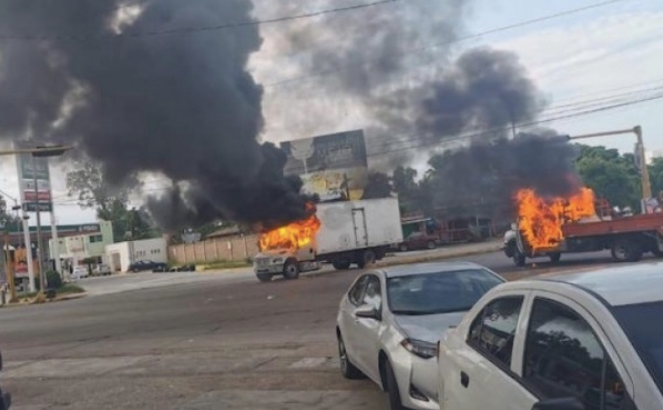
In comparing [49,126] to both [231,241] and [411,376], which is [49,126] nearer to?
[411,376]

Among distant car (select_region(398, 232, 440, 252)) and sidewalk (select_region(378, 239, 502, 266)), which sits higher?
distant car (select_region(398, 232, 440, 252))

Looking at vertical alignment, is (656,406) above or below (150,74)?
below

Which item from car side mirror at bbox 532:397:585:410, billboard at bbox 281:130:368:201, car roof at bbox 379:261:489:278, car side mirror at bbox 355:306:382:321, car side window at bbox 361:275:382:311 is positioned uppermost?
billboard at bbox 281:130:368:201

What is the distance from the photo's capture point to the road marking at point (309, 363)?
10.3 metres

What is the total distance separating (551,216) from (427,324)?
68.5ft

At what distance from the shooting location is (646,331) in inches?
116

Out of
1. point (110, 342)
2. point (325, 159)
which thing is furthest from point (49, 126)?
point (325, 159)

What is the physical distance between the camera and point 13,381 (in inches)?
458

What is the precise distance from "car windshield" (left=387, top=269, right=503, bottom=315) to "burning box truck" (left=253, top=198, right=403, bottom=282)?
2572 centimetres

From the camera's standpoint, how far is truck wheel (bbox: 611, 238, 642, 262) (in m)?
23.6

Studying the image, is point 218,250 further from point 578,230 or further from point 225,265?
point 578,230

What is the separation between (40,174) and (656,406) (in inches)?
2017

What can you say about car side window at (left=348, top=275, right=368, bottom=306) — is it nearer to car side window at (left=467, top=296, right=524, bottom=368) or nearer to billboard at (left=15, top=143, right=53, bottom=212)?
car side window at (left=467, top=296, right=524, bottom=368)

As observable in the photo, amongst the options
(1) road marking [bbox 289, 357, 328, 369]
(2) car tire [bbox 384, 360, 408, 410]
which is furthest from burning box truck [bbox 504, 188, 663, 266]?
(2) car tire [bbox 384, 360, 408, 410]
